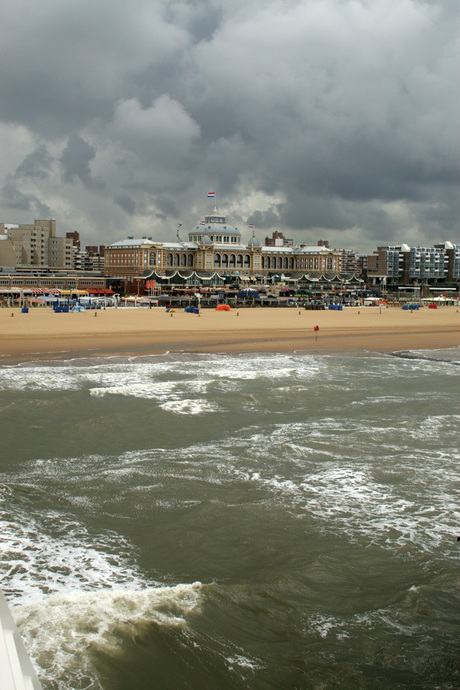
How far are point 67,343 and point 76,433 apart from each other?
2127 cm

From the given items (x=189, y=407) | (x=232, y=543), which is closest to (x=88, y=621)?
(x=232, y=543)

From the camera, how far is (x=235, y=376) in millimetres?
24578

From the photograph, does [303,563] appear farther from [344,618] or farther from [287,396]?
[287,396]

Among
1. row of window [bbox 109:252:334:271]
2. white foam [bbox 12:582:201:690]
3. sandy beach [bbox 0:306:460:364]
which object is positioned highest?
row of window [bbox 109:252:334:271]

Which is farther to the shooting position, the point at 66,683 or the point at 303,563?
the point at 303,563

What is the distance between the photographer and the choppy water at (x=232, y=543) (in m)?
6.71

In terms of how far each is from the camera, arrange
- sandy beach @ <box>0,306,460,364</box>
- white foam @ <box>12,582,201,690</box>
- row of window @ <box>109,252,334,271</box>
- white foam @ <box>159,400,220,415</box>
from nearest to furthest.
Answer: white foam @ <box>12,582,201,690</box>
white foam @ <box>159,400,220,415</box>
sandy beach @ <box>0,306,460,364</box>
row of window @ <box>109,252,334,271</box>

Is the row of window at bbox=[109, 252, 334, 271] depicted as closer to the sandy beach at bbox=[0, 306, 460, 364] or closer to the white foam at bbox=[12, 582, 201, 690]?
the sandy beach at bbox=[0, 306, 460, 364]

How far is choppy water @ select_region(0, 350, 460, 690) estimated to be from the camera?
22.0ft


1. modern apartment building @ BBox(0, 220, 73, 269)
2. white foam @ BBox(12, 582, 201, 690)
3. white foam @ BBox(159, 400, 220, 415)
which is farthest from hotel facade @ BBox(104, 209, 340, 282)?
white foam @ BBox(12, 582, 201, 690)

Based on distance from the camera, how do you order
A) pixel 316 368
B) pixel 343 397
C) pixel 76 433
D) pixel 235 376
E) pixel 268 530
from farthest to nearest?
pixel 316 368, pixel 235 376, pixel 343 397, pixel 76 433, pixel 268 530

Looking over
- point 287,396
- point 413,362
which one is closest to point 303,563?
point 287,396

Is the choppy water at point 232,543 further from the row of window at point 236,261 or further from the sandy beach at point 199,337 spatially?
the row of window at point 236,261

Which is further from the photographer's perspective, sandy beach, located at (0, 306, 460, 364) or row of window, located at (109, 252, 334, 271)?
row of window, located at (109, 252, 334, 271)
